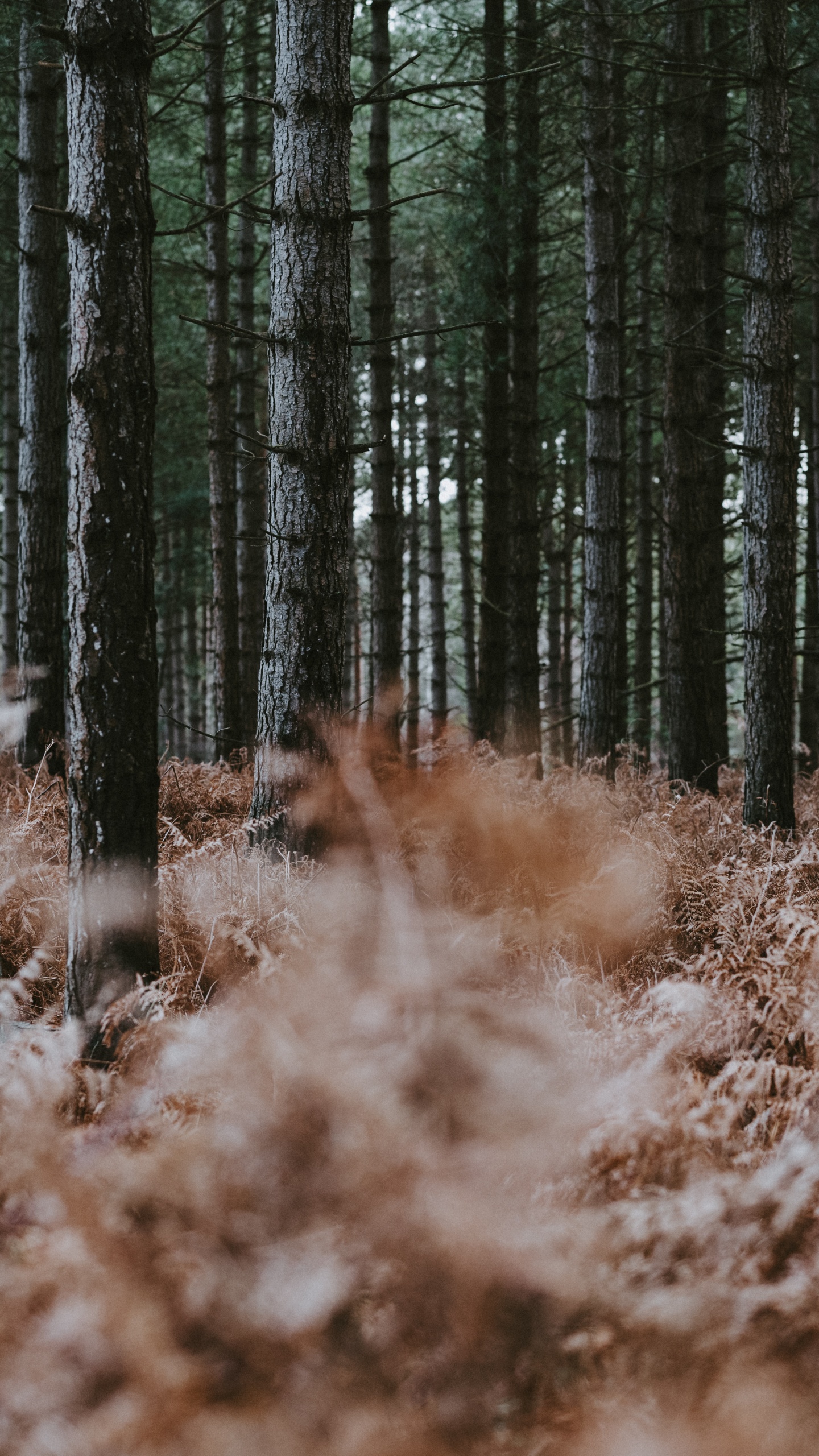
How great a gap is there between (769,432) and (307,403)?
327 cm

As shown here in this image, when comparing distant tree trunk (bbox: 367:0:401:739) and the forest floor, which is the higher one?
distant tree trunk (bbox: 367:0:401:739)

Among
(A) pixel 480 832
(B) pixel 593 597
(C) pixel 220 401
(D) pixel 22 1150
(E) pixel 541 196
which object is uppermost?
(E) pixel 541 196

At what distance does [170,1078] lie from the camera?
128 inches

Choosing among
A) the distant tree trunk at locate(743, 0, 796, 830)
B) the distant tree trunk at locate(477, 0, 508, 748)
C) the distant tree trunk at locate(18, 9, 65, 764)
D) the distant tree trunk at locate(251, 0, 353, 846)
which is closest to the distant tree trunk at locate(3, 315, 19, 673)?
the distant tree trunk at locate(18, 9, 65, 764)

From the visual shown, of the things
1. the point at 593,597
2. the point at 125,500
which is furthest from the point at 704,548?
the point at 125,500

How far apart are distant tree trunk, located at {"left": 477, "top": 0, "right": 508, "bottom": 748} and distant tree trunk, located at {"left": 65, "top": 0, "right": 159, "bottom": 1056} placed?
7.21 m

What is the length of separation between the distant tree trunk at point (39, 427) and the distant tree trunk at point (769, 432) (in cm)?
578

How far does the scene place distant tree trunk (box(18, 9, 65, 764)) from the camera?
8.46 meters

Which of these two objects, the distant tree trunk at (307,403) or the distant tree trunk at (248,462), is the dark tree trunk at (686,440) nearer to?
the distant tree trunk at (307,403)

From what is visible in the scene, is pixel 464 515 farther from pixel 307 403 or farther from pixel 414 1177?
pixel 414 1177

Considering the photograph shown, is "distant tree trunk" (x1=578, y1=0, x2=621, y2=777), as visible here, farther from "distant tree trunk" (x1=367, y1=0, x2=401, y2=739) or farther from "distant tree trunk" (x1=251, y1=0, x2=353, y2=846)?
"distant tree trunk" (x1=251, y1=0, x2=353, y2=846)

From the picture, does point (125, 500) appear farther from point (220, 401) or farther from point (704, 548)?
point (220, 401)

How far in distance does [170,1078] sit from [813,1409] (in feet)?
6.82

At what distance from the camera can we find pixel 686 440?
8.61m
